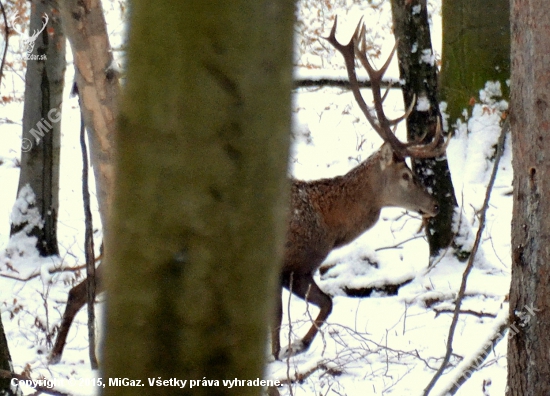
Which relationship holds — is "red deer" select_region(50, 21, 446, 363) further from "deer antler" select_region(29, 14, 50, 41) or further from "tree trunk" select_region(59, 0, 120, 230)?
"deer antler" select_region(29, 14, 50, 41)

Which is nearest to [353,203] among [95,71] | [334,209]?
[334,209]

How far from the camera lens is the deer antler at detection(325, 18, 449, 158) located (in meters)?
6.11

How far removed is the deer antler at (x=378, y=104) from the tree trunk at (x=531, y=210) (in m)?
2.46

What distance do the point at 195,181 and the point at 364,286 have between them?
6.13 meters

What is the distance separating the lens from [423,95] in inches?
282

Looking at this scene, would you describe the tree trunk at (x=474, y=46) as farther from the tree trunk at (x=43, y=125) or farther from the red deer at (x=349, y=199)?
the tree trunk at (x=43, y=125)

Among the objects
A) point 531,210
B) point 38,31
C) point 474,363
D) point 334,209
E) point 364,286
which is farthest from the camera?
point 38,31

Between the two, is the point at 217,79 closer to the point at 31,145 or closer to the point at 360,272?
the point at 360,272

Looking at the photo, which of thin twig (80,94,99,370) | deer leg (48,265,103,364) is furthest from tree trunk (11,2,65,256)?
thin twig (80,94,99,370)

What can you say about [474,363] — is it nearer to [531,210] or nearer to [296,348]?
[531,210]

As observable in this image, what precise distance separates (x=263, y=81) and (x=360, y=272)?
6443 mm

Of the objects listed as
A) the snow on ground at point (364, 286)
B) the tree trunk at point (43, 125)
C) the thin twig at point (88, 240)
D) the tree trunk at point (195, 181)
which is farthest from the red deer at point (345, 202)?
the tree trunk at point (195, 181)

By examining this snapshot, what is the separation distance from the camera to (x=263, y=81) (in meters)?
1.02

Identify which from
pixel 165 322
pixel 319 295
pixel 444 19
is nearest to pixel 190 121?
pixel 165 322
